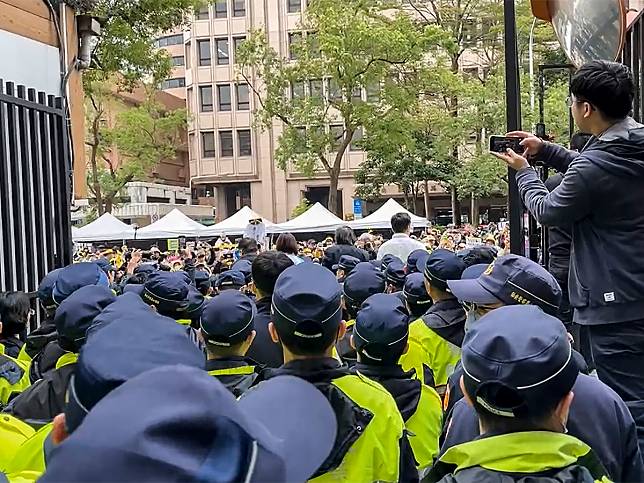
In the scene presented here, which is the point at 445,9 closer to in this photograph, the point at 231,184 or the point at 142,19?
the point at 231,184

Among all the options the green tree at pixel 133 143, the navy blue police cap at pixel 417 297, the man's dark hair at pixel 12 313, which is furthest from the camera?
the green tree at pixel 133 143

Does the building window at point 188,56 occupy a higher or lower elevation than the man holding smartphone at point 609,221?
higher

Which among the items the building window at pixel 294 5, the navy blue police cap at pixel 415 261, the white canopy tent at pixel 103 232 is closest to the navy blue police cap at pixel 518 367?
the navy blue police cap at pixel 415 261

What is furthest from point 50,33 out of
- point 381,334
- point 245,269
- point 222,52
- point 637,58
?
point 222,52

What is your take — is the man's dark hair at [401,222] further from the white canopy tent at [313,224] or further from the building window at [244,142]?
the building window at [244,142]

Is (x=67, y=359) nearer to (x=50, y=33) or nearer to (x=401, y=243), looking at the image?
(x=50, y=33)

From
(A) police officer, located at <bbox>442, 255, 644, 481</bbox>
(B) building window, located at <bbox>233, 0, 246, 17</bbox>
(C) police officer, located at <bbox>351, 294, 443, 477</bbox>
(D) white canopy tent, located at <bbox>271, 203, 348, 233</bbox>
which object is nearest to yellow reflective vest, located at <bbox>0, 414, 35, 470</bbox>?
(C) police officer, located at <bbox>351, 294, 443, 477</bbox>

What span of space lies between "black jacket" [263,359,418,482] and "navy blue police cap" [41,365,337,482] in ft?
4.47

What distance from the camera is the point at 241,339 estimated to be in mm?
3910

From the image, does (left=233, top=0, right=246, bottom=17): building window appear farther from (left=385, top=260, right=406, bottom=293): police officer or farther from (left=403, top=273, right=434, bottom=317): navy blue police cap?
(left=403, top=273, right=434, bottom=317): navy blue police cap

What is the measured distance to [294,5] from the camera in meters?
47.8

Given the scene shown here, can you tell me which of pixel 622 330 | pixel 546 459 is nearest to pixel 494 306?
pixel 622 330

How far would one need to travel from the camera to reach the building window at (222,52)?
5050 cm

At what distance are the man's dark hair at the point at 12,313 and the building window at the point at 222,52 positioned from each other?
46.5 metres
